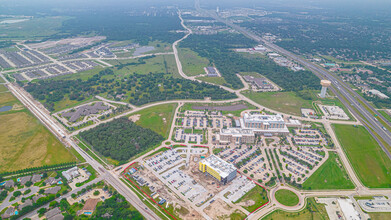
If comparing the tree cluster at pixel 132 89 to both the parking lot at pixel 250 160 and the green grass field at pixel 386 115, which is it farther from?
the green grass field at pixel 386 115

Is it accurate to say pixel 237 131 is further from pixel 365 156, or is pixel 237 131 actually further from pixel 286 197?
pixel 365 156

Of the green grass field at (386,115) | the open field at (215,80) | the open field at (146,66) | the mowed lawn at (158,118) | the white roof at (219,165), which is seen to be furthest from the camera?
the open field at (146,66)

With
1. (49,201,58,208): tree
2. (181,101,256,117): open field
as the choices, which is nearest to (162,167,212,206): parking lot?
(49,201,58,208): tree

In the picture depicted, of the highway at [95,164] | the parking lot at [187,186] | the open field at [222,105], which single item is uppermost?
the open field at [222,105]

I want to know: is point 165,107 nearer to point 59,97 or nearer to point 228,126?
point 228,126

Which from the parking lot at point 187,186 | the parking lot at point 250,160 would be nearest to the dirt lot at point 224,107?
the parking lot at point 250,160

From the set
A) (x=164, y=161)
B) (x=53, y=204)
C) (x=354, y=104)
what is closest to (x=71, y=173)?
(x=53, y=204)

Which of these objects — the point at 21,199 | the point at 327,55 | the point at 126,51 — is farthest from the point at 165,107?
the point at 327,55
